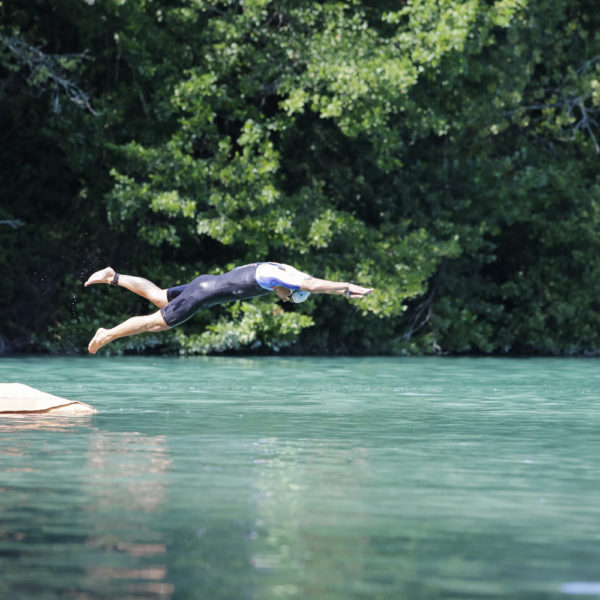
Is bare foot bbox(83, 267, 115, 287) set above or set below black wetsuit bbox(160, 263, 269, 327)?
above

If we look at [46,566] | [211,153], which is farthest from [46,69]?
[46,566]

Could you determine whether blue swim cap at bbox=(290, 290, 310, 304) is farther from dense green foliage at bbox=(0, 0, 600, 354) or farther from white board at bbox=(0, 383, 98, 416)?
dense green foliage at bbox=(0, 0, 600, 354)

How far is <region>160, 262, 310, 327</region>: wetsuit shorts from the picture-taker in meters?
15.1

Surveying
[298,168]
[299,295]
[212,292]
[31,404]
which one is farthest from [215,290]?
[298,168]

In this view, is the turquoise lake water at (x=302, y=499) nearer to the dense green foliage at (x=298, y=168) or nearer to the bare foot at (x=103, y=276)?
the bare foot at (x=103, y=276)

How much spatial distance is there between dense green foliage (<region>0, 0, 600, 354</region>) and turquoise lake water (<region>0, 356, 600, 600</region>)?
10.5 m

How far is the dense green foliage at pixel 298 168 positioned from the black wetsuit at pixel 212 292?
1132 centimetres

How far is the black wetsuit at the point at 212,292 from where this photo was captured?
612 inches

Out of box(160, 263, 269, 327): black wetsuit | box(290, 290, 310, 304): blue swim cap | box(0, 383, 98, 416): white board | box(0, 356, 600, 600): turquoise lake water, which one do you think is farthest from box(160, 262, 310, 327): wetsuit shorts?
box(0, 383, 98, 416): white board

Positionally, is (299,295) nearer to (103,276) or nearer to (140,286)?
(140,286)

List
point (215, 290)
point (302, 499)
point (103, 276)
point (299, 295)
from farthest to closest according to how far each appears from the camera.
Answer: point (103, 276) → point (215, 290) → point (299, 295) → point (302, 499)

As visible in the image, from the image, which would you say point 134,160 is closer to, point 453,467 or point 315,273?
point 315,273

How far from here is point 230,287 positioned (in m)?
15.8

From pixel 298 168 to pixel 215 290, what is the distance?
14646mm
